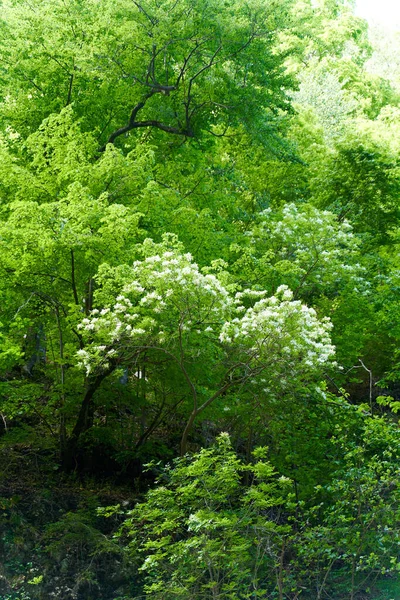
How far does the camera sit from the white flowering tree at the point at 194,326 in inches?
382

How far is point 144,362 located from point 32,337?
4337mm

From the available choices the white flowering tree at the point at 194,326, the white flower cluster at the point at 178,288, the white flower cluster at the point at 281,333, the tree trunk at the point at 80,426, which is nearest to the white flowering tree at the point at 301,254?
the white flowering tree at the point at 194,326

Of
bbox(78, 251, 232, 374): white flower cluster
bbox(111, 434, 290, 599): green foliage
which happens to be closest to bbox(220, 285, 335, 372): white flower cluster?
bbox(78, 251, 232, 374): white flower cluster

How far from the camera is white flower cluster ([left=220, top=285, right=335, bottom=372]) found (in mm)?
9695

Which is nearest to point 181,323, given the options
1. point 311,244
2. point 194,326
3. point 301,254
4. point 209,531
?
point 194,326

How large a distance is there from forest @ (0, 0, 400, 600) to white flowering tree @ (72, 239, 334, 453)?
0.13 ft

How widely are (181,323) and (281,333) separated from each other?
1320 mm

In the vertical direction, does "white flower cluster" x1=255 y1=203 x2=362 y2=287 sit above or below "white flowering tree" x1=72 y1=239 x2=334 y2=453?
above

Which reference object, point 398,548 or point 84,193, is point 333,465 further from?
point 84,193

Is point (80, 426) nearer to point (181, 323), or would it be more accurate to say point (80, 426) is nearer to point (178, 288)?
point (181, 323)

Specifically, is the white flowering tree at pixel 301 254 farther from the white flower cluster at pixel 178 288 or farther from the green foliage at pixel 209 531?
the green foliage at pixel 209 531

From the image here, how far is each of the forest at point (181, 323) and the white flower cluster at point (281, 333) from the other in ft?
0.12

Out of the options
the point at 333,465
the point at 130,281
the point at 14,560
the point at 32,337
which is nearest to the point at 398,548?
the point at 333,465

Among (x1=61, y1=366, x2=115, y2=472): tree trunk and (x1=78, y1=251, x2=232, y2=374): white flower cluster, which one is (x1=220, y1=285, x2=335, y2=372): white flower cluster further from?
(x1=61, y1=366, x2=115, y2=472): tree trunk
